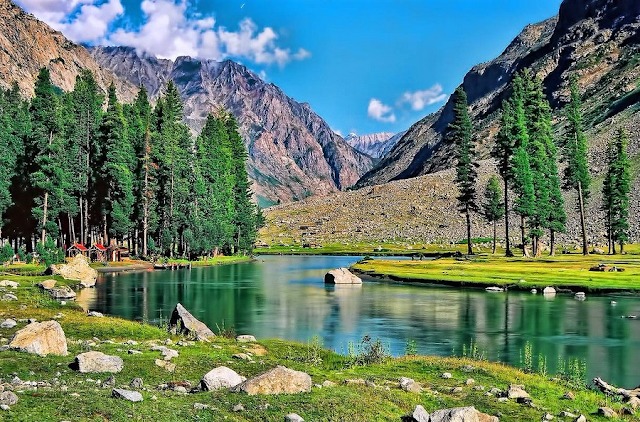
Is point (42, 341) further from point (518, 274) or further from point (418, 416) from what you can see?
point (518, 274)

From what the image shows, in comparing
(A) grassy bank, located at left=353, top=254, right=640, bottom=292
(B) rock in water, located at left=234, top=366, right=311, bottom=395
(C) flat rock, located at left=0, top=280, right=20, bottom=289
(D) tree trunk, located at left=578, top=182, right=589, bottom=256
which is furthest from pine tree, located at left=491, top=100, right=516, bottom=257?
(B) rock in water, located at left=234, top=366, right=311, bottom=395

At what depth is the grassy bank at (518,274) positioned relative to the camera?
66625 millimetres

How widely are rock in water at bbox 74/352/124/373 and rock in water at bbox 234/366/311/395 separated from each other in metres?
5.22

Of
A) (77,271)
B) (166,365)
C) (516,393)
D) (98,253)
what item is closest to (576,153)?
(77,271)

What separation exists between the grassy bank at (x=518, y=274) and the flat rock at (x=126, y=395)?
191 feet

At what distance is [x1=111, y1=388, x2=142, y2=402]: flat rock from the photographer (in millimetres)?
16219

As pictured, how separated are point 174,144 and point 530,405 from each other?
382 feet

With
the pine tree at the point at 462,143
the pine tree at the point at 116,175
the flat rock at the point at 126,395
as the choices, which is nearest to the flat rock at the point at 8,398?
the flat rock at the point at 126,395

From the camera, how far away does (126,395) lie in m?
16.3

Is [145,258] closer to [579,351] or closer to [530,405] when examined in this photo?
[579,351]

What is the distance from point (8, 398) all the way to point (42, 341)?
8.96 meters

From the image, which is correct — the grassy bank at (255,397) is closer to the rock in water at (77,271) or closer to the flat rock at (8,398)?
the flat rock at (8,398)

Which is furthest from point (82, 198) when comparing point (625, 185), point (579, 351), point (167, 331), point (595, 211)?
point (595, 211)

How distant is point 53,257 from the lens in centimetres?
8112
